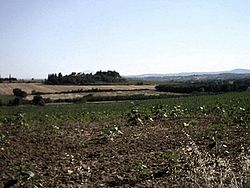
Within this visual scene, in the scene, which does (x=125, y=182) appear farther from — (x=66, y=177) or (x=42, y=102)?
(x=42, y=102)

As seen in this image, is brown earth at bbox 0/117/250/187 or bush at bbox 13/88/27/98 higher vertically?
brown earth at bbox 0/117/250/187

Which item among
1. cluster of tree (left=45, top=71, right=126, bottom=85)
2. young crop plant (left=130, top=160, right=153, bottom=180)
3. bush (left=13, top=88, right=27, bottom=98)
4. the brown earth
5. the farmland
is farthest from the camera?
cluster of tree (left=45, top=71, right=126, bottom=85)

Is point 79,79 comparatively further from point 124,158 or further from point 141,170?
point 141,170

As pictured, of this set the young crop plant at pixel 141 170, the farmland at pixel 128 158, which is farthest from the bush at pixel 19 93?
the young crop plant at pixel 141 170

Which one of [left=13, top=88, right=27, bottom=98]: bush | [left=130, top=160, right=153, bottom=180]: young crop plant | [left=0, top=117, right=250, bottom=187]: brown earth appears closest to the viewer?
[left=0, top=117, right=250, bottom=187]: brown earth

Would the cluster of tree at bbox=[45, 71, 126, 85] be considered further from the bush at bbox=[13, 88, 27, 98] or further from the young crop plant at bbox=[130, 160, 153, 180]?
the young crop plant at bbox=[130, 160, 153, 180]

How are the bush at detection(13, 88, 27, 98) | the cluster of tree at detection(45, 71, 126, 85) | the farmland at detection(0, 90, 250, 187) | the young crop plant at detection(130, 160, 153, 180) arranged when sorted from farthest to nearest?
the cluster of tree at detection(45, 71, 126, 85), the bush at detection(13, 88, 27, 98), the young crop plant at detection(130, 160, 153, 180), the farmland at detection(0, 90, 250, 187)

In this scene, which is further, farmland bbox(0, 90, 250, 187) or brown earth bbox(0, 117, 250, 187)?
brown earth bbox(0, 117, 250, 187)

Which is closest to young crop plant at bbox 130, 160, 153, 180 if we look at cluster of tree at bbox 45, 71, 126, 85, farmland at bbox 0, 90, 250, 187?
farmland at bbox 0, 90, 250, 187

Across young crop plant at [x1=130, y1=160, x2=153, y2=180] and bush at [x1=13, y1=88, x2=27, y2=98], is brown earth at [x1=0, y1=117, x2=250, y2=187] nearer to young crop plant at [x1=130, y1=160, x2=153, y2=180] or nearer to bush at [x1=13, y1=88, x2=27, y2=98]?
young crop plant at [x1=130, y1=160, x2=153, y2=180]

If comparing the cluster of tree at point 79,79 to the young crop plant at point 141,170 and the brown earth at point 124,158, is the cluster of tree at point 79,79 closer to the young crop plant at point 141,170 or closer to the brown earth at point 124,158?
the brown earth at point 124,158

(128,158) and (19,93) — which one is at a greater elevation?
(128,158)

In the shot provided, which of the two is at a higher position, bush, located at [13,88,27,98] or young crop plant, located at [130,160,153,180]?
young crop plant, located at [130,160,153,180]

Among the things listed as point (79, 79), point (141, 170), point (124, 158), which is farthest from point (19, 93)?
point (141, 170)
